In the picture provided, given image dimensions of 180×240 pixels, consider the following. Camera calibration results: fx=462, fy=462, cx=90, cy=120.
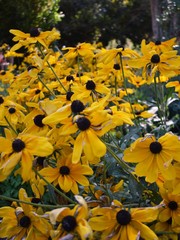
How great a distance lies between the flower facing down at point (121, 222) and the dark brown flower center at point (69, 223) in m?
0.07

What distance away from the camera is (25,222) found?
1179 mm

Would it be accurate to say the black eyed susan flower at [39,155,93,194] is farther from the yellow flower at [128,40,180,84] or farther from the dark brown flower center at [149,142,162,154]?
the yellow flower at [128,40,180,84]

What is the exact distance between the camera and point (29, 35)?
6.51 ft

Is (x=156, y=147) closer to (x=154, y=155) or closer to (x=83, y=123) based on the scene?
(x=154, y=155)

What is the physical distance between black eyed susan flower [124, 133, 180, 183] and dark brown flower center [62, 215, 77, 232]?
0.83ft

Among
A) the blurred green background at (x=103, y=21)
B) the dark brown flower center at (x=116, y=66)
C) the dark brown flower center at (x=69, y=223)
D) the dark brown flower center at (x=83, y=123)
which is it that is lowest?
the blurred green background at (x=103, y=21)

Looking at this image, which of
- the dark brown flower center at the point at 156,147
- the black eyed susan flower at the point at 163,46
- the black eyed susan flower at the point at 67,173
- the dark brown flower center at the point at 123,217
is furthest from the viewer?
the black eyed susan flower at the point at 163,46

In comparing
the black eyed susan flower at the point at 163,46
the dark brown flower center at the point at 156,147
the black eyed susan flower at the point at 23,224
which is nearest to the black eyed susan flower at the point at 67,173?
the black eyed susan flower at the point at 23,224

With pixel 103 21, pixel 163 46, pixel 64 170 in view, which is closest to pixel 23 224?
pixel 64 170

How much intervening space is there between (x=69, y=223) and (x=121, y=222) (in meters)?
0.14

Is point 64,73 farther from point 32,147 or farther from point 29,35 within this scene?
point 32,147

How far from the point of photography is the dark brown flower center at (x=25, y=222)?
1.18m

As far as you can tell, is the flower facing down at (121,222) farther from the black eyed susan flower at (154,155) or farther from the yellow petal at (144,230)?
the black eyed susan flower at (154,155)

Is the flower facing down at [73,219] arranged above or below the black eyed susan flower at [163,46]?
below
